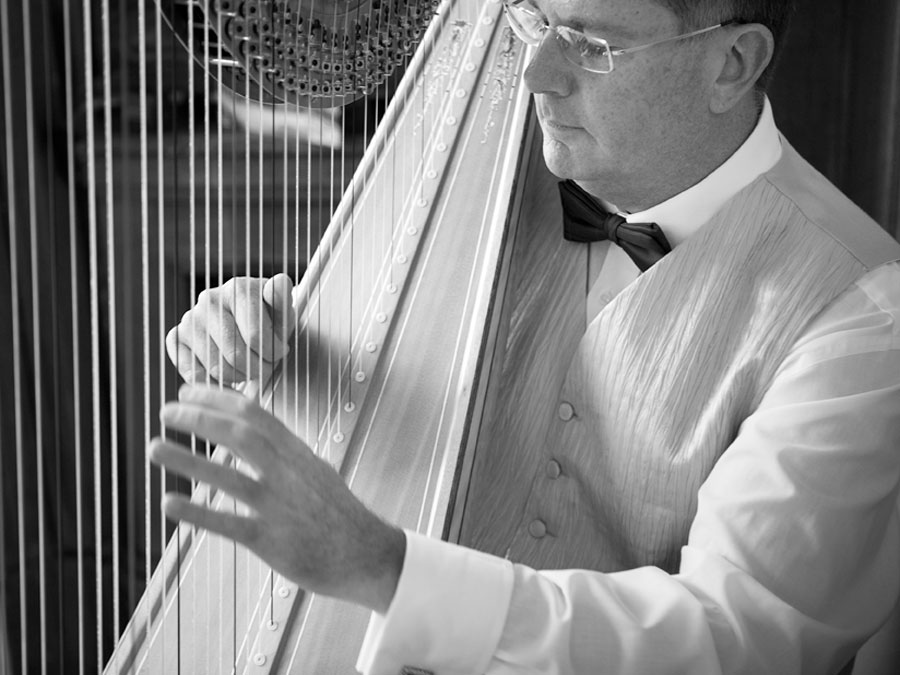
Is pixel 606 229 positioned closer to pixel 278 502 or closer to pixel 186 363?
pixel 186 363

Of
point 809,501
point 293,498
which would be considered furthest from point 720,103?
point 293,498

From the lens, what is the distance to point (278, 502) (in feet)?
2.79

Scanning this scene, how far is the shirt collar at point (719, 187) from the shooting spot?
147cm

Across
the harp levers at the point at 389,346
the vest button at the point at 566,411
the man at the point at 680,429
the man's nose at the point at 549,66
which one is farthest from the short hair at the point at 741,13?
the vest button at the point at 566,411

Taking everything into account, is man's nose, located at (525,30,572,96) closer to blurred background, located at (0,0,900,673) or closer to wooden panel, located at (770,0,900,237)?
blurred background, located at (0,0,900,673)

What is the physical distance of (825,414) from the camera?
1220 millimetres

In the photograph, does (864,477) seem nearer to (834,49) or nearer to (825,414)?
(825,414)

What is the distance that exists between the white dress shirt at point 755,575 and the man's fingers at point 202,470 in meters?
0.20

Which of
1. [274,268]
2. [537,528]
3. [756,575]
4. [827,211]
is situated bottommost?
[537,528]

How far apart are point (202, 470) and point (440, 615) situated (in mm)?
316

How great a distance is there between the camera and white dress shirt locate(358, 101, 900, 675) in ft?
3.31

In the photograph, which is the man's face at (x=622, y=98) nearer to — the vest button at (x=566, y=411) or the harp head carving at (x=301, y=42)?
the harp head carving at (x=301, y=42)

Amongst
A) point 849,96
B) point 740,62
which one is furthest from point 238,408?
point 849,96

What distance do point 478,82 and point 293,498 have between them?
57.4 inches
